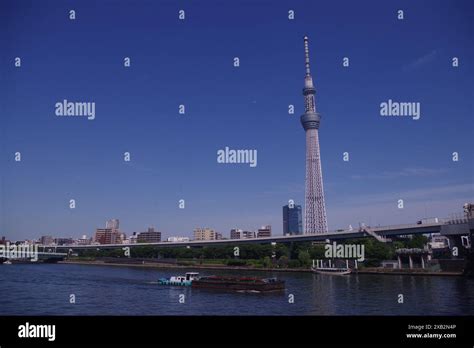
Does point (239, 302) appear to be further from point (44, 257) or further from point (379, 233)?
point (44, 257)

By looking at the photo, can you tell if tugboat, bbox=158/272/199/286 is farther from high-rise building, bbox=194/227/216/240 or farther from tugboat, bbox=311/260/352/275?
high-rise building, bbox=194/227/216/240

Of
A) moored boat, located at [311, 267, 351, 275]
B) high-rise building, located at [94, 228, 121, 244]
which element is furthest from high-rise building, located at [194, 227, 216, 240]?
moored boat, located at [311, 267, 351, 275]

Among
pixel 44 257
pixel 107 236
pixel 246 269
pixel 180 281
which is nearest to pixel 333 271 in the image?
pixel 246 269

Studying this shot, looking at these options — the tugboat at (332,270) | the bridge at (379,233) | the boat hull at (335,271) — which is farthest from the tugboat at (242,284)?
the bridge at (379,233)

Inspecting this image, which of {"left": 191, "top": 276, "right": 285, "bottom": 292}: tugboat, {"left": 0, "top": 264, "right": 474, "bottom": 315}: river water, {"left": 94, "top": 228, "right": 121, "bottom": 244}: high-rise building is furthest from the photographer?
{"left": 94, "top": 228, "right": 121, "bottom": 244}: high-rise building
